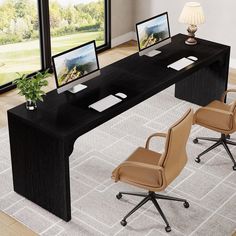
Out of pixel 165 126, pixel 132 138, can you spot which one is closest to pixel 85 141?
pixel 132 138

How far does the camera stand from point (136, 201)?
5.00 m

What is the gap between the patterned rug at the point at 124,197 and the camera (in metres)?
4.71

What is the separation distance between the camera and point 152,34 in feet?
20.1

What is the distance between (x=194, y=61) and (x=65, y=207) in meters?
2.19

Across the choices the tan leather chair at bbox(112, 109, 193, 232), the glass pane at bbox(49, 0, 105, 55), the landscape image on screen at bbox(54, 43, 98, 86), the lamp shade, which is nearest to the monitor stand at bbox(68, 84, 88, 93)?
the landscape image on screen at bbox(54, 43, 98, 86)

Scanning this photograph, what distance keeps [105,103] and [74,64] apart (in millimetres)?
448

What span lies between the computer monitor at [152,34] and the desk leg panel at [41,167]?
179 centimetres

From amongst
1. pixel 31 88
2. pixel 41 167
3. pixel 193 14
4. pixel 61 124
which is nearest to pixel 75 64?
pixel 31 88

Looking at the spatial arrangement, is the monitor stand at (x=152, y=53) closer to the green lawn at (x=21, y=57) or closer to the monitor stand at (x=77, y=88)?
the monitor stand at (x=77, y=88)

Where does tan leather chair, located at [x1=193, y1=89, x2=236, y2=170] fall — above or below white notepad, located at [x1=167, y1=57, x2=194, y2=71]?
below

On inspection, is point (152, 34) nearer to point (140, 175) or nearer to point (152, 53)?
point (152, 53)

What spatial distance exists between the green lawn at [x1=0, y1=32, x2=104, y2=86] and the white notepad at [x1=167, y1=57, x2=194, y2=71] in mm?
2135

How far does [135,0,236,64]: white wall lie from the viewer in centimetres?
756

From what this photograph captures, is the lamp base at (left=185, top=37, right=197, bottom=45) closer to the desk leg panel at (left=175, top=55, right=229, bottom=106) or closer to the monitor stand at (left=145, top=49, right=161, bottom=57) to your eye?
the desk leg panel at (left=175, top=55, right=229, bottom=106)
